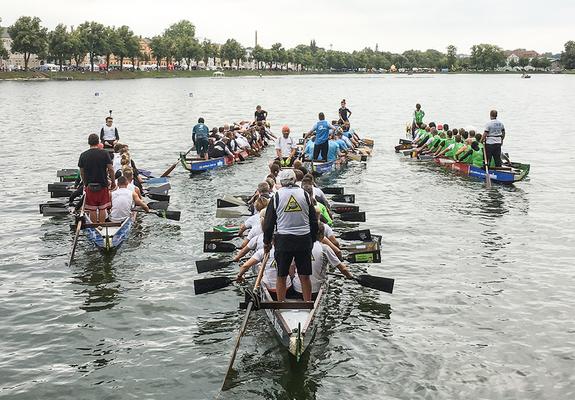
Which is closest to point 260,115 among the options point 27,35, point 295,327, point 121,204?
point 121,204

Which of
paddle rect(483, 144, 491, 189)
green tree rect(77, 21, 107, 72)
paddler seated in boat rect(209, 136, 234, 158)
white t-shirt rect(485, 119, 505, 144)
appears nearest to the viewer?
white t-shirt rect(485, 119, 505, 144)

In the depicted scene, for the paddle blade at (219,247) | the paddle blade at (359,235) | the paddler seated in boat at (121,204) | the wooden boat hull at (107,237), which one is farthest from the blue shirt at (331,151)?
the paddle blade at (219,247)

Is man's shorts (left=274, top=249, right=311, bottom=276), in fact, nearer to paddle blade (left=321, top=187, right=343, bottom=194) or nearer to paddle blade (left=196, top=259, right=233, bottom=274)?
paddle blade (left=196, top=259, right=233, bottom=274)

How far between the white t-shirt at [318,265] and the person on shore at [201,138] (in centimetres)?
1889

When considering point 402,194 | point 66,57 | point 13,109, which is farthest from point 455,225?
point 66,57

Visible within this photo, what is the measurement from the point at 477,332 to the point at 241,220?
10.2m

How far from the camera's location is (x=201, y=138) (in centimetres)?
3081

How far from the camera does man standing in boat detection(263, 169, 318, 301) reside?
1095 centimetres

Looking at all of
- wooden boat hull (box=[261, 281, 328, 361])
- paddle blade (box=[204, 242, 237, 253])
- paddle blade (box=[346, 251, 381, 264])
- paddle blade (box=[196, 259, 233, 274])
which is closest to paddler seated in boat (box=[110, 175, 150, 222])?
paddle blade (box=[204, 242, 237, 253])

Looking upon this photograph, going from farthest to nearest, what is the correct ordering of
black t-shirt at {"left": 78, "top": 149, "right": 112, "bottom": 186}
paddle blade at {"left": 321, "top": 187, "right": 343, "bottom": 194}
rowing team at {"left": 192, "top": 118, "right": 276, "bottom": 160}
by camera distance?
rowing team at {"left": 192, "top": 118, "right": 276, "bottom": 160} < paddle blade at {"left": 321, "top": 187, "right": 343, "bottom": 194} < black t-shirt at {"left": 78, "top": 149, "right": 112, "bottom": 186}

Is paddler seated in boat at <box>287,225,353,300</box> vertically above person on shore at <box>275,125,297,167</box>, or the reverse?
person on shore at <box>275,125,297,167</box>

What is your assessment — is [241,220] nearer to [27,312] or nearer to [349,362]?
[27,312]

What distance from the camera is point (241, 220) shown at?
2105cm

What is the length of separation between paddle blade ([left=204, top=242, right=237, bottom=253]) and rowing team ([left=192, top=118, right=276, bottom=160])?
14.9 m
